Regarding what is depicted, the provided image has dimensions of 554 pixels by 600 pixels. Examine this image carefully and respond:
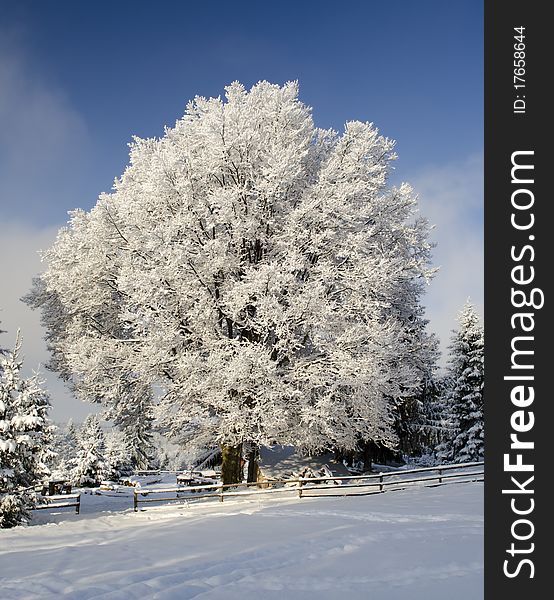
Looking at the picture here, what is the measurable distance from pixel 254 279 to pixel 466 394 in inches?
810

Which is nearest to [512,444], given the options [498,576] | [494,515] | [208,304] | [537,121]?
[494,515]

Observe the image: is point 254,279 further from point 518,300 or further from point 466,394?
point 466,394

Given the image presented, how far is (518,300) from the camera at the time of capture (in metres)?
4.95

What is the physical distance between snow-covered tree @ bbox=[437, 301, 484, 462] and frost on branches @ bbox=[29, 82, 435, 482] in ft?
44.0

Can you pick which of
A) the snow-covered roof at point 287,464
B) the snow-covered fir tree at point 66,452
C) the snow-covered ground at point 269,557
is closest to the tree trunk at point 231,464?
A: the snow-covered ground at point 269,557

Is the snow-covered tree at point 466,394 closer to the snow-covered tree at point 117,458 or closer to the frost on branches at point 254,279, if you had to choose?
the frost on branches at point 254,279

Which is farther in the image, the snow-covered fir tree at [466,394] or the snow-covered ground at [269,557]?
the snow-covered fir tree at [466,394]

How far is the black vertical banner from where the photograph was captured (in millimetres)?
4707

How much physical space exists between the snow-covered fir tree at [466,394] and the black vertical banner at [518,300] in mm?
27256

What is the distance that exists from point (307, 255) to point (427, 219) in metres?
5.28

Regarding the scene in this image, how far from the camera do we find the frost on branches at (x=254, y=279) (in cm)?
1518

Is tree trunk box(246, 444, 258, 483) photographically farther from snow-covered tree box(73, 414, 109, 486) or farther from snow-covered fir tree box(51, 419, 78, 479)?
snow-covered tree box(73, 414, 109, 486)

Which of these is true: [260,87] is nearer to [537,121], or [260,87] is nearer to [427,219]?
[427,219]

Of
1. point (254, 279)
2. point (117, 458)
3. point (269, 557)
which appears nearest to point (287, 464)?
point (254, 279)
